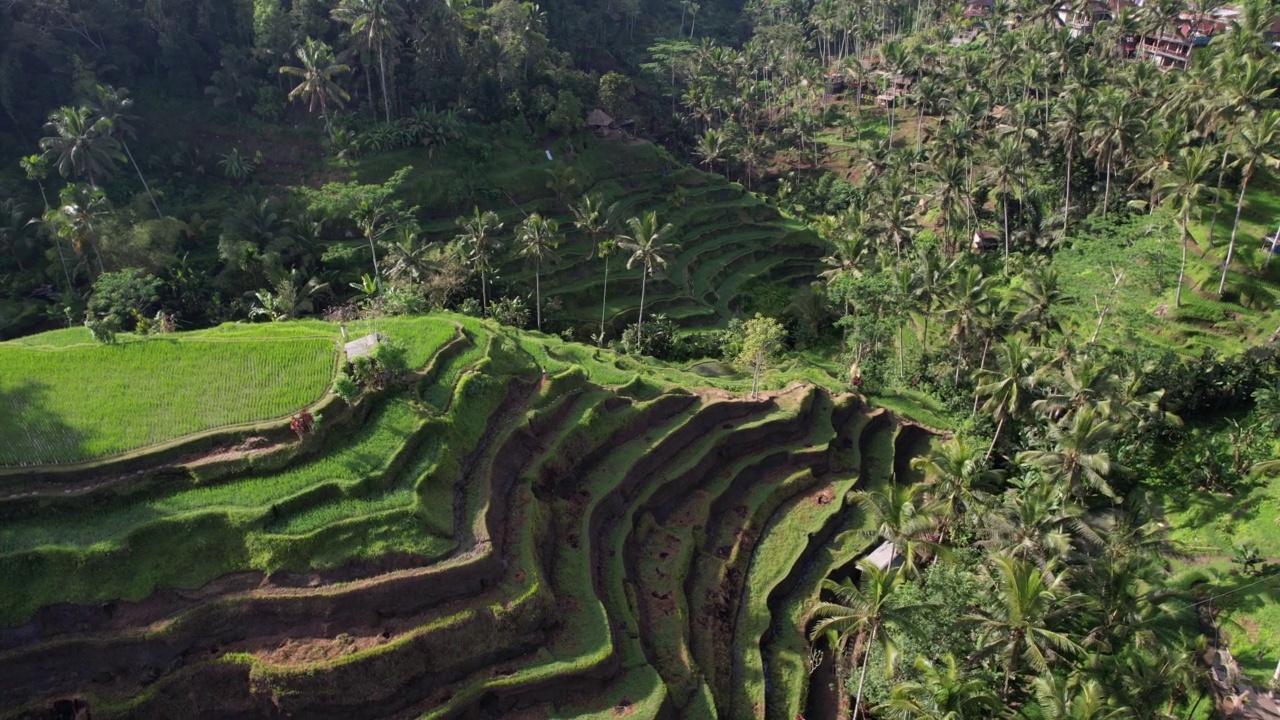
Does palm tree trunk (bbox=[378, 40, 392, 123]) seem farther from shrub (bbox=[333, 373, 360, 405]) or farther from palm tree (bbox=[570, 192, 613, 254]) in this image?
shrub (bbox=[333, 373, 360, 405])

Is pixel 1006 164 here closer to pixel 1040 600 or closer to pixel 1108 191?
pixel 1108 191

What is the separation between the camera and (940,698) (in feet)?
89.4

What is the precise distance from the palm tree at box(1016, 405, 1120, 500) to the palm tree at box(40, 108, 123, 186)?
61467 millimetres

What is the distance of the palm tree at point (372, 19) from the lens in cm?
6412

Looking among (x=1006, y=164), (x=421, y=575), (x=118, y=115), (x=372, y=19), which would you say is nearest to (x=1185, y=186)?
(x=1006, y=164)

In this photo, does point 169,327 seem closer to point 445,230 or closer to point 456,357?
point 456,357

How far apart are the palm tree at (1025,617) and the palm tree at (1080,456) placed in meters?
5.84

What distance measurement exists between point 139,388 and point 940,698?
33.8 meters

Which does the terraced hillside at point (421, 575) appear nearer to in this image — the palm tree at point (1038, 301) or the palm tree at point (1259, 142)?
the palm tree at point (1038, 301)

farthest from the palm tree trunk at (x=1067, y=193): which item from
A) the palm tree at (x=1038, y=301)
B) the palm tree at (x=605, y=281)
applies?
the palm tree at (x=605, y=281)

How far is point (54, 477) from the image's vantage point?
97.7ft

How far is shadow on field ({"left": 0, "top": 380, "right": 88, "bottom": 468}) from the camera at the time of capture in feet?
99.0

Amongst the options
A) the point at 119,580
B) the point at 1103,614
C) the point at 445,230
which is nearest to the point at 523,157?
the point at 445,230

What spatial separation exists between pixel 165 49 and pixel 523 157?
3241cm
